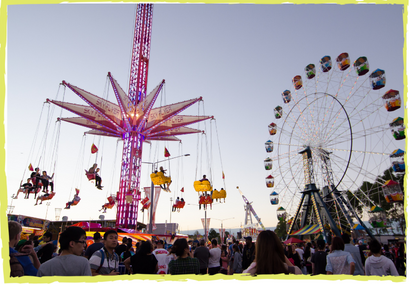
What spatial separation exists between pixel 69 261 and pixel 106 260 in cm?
157

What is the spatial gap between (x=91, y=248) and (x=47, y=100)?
69.2ft

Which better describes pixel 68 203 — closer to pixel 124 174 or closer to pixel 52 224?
pixel 124 174

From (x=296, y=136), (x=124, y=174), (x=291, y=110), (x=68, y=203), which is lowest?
(x=68, y=203)

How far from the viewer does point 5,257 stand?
3.21m

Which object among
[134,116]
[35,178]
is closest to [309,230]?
[134,116]

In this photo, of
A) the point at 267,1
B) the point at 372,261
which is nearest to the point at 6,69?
the point at 267,1

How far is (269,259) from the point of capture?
10.5 ft

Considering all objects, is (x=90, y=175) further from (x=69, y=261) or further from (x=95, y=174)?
(x=69, y=261)

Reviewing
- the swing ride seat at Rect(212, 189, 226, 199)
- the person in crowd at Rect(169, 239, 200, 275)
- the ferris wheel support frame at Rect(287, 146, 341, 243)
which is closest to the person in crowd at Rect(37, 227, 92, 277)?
the person in crowd at Rect(169, 239, 200, 275)

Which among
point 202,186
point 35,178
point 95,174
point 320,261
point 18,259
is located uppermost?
point 95,174

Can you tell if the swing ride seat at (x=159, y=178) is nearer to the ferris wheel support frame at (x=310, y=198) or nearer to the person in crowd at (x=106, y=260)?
the person in crowd at (x=106, y=260)

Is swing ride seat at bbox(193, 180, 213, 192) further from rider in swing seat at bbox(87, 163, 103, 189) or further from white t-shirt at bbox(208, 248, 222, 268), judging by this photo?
white t-shirt at bbox(208, 248, 222, 268)

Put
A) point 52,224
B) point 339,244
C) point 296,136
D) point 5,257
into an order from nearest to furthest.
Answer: point 5,257 < point 339,244 < point 52,224 < point 296,136

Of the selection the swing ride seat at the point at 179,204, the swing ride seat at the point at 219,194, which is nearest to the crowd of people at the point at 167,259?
the swing ride seat at the point at 219,194
